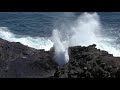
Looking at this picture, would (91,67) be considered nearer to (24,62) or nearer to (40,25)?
(24,62)

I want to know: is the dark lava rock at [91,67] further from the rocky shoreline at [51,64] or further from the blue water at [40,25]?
the blue water at [40,25]

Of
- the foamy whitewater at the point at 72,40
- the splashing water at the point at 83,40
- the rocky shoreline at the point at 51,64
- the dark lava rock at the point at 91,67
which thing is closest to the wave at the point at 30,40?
the foamy whitewater at the point at 72,40

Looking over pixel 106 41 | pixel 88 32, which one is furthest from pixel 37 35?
pixel 106 41

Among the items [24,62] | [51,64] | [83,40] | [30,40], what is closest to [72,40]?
[83,40]

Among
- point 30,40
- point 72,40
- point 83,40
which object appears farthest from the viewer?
point 83,40

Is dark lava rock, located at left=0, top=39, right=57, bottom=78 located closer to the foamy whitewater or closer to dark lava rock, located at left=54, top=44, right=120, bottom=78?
the foamy whitewater
